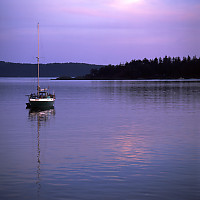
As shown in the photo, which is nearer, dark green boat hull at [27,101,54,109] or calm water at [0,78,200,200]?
calm water at [0,78,200,200]

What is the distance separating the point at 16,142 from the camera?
30.5 meters

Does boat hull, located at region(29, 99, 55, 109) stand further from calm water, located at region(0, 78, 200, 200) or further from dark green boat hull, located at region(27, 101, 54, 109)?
calm water, located at region(0, 78, 200, 200)

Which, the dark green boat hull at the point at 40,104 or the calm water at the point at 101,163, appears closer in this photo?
the calm water at the point at 101,163

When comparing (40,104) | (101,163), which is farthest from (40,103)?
(101,163)

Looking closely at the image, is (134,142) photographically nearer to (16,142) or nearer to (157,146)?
(157,146)

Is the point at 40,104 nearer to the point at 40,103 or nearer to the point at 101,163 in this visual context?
the point at 40,103

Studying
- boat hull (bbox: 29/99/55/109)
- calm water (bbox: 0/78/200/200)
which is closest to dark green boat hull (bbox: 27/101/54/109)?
boat hull (bbox: 29/99/55/109)

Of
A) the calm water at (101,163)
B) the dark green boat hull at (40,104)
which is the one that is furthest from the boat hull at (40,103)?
the calm water at (101,163)

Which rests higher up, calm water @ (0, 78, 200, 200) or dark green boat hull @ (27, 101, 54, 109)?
dark green boat hull @ (27, 101, 54, 109)

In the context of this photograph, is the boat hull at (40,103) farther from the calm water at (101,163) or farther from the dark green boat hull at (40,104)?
the calm water at (101,163)

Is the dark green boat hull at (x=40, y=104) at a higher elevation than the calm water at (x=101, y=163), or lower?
higher

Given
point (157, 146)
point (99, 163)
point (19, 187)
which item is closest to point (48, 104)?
point (157, 146)

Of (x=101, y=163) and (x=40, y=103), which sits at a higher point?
(x=40, y=103)

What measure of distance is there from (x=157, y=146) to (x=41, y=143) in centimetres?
842
